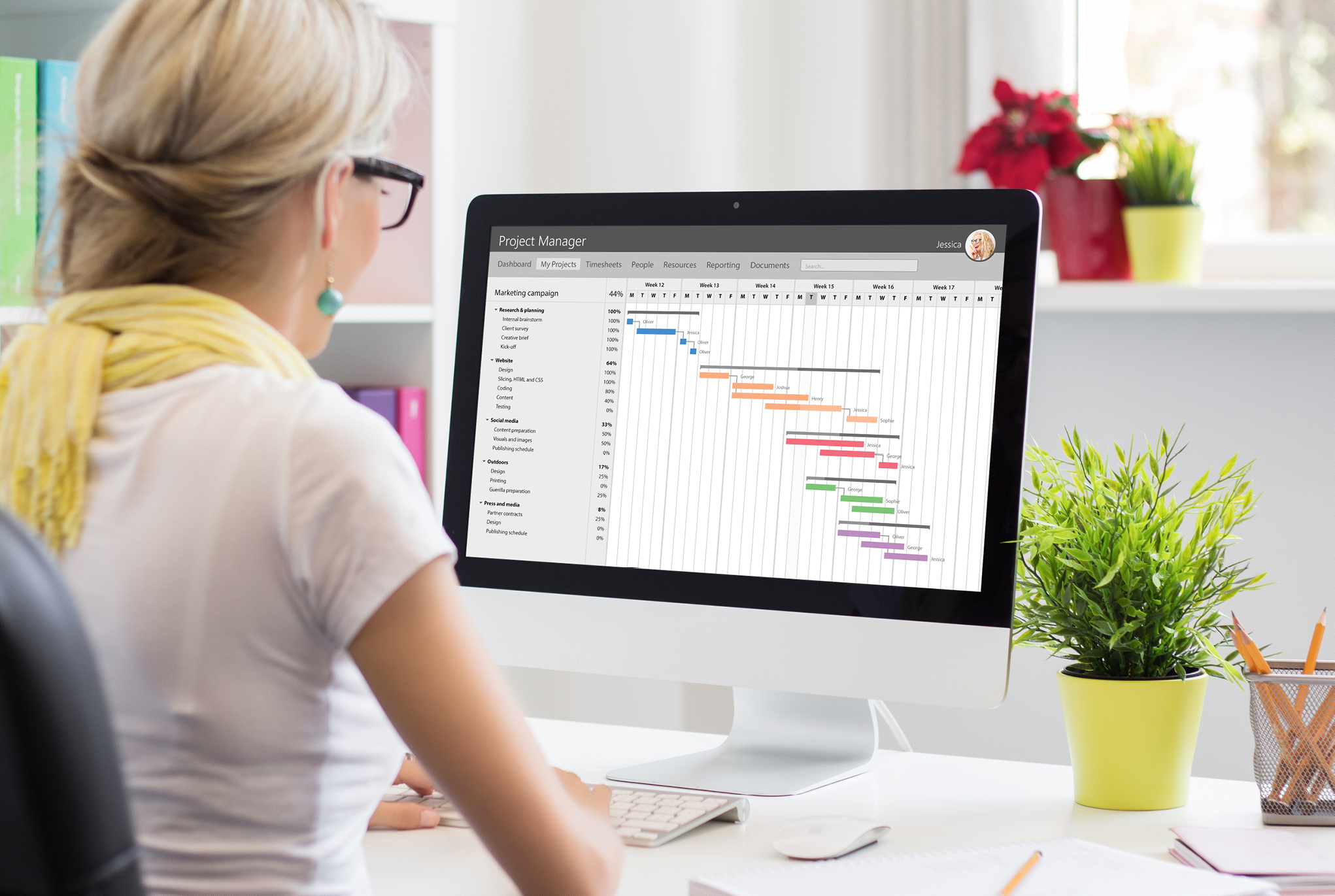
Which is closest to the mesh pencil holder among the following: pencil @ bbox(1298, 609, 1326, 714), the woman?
pencil @ bbox(1298, 609, 1326, 714)

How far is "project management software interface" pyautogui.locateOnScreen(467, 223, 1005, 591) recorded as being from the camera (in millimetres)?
1066

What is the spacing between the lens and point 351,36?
30.3 inches

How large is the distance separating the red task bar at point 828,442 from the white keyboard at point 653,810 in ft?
0.94

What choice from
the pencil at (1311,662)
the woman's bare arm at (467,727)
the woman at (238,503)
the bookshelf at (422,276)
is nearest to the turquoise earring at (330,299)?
the woman at (238,503)

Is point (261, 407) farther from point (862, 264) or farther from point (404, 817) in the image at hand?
point (862, 264)

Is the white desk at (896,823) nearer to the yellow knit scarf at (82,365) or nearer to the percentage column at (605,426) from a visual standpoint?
the percentage column at (605,426)

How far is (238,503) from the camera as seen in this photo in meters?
0.66

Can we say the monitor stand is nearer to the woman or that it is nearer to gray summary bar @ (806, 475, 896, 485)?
gray summary bar @ (806, 475, 896, 485)

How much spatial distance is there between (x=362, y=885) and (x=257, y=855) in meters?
0.09

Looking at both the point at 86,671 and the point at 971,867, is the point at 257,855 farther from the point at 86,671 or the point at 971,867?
the point at 971,867

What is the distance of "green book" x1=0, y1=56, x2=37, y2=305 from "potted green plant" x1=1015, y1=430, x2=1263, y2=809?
101 centimetres

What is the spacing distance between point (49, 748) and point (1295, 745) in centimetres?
85

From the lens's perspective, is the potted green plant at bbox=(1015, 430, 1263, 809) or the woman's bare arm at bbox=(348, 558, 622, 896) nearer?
the woman's bare arm at bbox=(348, 558, 622, 896)

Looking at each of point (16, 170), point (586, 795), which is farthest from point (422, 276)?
point (586, 795)
